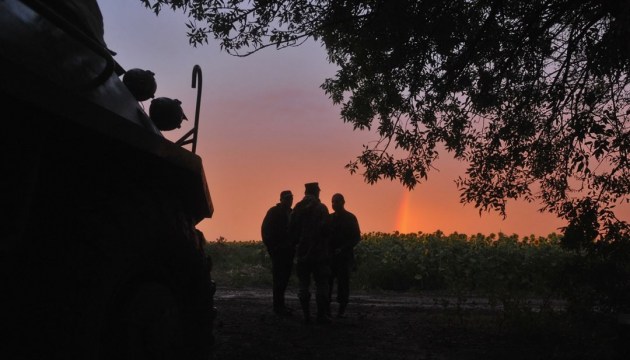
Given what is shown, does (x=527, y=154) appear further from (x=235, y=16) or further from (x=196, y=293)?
(x=196, y=293)

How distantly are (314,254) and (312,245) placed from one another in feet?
0.44

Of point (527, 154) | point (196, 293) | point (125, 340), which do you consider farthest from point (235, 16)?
point (125, 340)

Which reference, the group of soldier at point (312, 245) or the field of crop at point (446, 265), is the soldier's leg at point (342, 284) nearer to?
the group of soldier at point (312, 245)

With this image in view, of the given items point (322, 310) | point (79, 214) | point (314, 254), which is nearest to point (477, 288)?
point (322, 310)

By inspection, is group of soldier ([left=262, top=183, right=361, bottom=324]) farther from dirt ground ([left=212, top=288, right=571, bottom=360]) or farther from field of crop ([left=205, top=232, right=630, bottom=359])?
field of crop ([left=205, top=232, right=630, bottom=359])

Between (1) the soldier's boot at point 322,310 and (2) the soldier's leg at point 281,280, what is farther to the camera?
(2) the soldier's leg at point 281,280

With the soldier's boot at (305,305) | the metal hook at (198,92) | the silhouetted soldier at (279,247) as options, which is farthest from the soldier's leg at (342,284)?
the metal hook at (198,92)

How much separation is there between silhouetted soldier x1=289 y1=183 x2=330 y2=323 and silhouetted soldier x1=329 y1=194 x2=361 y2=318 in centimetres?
64

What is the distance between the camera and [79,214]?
204 centimetres

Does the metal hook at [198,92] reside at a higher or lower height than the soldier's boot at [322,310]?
higher

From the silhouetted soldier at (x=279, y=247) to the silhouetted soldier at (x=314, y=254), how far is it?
2.39ft

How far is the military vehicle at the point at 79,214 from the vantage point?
1.80 metres

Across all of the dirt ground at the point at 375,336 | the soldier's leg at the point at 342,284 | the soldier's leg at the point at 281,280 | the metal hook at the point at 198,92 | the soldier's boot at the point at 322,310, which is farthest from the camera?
the soldier's leg at the point at 281,280

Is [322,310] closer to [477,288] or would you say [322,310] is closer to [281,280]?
[281,280]
